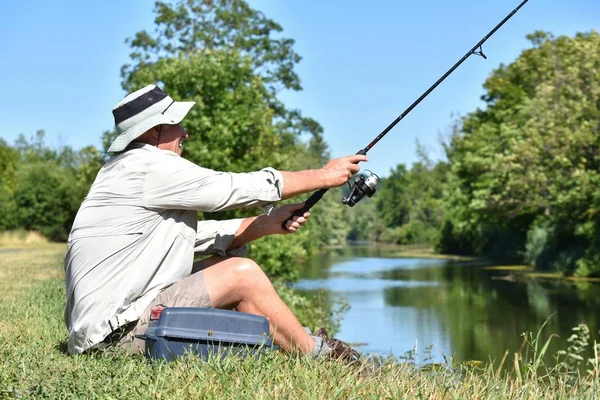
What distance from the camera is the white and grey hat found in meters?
4.18

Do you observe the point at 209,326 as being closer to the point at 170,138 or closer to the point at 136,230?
the point at 136,230

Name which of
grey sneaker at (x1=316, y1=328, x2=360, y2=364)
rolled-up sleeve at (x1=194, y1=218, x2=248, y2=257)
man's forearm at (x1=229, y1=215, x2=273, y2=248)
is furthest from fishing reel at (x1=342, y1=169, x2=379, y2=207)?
grey sneaker at (x1=316, y1=328, x2=360, y2=364)

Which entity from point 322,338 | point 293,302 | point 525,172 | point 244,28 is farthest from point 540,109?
point 322,338

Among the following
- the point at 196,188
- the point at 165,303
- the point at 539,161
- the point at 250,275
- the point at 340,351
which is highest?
the point at 539,161

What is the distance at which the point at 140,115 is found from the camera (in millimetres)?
4195

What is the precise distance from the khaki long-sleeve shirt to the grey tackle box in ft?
0.88

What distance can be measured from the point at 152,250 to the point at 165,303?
0.25 metres

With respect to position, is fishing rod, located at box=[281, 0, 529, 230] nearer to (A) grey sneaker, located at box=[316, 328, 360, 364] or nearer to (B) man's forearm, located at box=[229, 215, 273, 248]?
(B) man's forearm, located at box=[229, 215, 273, 248]

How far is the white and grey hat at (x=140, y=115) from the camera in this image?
13.7 ft

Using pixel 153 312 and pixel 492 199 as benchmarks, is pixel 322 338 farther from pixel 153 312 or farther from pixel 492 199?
pixel 492 199

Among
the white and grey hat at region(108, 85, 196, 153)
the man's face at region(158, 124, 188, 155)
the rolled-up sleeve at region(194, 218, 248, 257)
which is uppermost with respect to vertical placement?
the white and grey hat at region(108, 85, 196, 153)

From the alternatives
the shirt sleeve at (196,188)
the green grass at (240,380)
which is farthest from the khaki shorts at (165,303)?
the shirt sleeve at (196,188)

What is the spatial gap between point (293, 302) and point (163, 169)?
1006 cm

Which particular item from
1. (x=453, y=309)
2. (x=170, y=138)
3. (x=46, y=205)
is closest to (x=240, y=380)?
(x=170, y=138)
